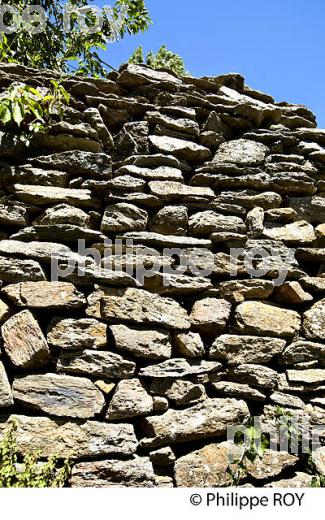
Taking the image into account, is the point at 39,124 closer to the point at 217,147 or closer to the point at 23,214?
the point at 23,214

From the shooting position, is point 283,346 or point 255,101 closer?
point 283,346

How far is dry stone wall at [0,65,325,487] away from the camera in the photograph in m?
2.53

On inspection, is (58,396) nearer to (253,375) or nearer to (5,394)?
(5,394)

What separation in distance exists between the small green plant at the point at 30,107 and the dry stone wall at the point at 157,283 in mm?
75

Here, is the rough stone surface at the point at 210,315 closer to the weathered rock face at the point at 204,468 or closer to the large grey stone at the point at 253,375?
the large grey stone at the point at 253,375

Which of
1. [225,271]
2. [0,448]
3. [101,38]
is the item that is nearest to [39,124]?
[225,271]

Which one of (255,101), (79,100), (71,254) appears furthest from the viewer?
(255,101)

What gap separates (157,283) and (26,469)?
3.71 feet

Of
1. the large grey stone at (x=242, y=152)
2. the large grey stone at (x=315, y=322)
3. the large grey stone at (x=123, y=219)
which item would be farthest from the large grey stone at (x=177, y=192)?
the large grey stone at (x=315, y=322)

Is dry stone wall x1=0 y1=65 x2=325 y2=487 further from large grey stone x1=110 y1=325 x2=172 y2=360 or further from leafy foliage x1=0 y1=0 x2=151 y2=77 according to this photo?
leafy foliage x1=0 y1=0 x2=151 y2=77

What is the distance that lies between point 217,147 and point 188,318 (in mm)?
1180

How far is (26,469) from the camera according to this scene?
7.47ft

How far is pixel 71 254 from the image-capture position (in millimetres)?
2721

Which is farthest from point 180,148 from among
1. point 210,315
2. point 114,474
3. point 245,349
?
point 114,474
